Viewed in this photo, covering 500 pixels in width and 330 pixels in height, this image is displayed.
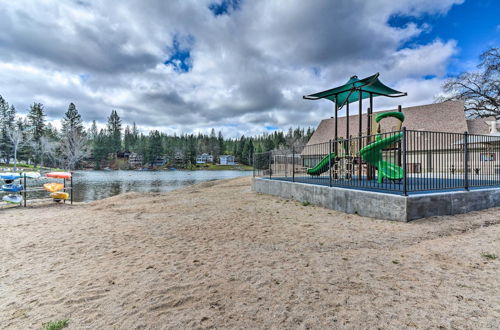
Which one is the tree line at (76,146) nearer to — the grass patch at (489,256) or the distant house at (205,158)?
the distant house at (205,158)

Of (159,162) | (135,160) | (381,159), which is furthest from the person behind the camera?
(135,160)

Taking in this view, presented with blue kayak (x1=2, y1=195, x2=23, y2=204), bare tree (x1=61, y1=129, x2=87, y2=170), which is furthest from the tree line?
blue kayak (x1=2, y1=195, x2=23, y2=204)

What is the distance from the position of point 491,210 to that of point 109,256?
10.2 metres

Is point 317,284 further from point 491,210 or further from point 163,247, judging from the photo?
point 491,210

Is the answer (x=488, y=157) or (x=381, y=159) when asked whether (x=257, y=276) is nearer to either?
(x=381, y=159)

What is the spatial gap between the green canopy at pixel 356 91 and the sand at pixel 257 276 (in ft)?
20.4

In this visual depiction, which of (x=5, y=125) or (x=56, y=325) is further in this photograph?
(x=5, y=125)

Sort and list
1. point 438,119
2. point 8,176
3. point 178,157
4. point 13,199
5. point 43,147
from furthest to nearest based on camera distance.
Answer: point 178,157 → point 43,147 → point 438,119 → point 13,199 → point 8,176

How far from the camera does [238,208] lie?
9.17 meters

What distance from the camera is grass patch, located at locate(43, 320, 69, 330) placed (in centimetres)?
234

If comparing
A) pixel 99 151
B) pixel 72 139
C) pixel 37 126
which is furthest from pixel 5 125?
pixel 99 151

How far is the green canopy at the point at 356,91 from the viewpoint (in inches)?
406

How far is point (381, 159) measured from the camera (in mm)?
9047

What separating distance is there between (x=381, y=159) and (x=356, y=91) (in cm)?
386
